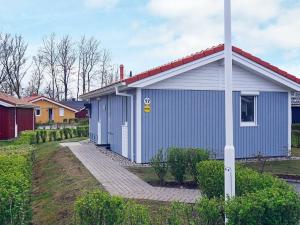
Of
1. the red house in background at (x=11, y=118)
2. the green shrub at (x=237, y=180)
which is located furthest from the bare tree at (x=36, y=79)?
the green shrub at (x=237, y=180)

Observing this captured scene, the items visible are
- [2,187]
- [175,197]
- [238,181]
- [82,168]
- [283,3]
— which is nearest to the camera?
[2,187]

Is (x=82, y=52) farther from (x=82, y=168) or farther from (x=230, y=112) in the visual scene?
(x=230, y=112)

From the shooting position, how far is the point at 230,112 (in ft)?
19.5

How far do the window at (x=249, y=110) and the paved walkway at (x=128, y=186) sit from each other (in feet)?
18.1

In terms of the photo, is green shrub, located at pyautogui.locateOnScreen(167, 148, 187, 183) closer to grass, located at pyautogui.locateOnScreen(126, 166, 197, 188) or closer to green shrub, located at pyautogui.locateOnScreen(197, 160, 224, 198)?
grass, located at pyautogui.locateOnScreen(126, 166, 197, 188)

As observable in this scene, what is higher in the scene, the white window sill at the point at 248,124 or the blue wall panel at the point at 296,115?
the blue wall panel at the point at 296,115

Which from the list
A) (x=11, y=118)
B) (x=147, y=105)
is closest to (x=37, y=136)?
(x=11, y=118)

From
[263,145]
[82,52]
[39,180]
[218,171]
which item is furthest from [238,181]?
[82,52]

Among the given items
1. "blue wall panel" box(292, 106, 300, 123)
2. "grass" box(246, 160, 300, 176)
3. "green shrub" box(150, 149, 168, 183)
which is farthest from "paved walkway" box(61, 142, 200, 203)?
"blue wall panel" box(292, 106, 300, 123)

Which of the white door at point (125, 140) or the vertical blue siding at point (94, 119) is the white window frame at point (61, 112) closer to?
the vertical blue siding at point (94, 119)

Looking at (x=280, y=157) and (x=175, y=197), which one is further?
(x=280, y=157)

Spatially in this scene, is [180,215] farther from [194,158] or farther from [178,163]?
[178,163]

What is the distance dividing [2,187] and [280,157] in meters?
13.6

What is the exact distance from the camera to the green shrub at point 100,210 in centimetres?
521
